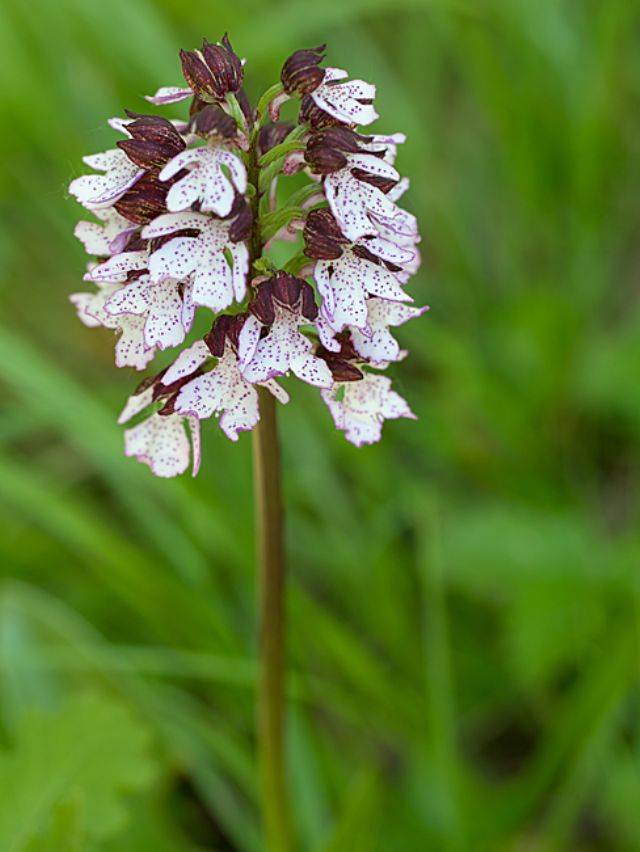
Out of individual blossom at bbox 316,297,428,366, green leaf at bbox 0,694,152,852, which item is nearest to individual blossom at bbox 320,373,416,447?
individual blossom at bbox 316,297,428,366

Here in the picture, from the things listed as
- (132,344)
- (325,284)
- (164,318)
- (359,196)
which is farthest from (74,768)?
(359,196)

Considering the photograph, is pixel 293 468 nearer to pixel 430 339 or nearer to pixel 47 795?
pixel 430 339

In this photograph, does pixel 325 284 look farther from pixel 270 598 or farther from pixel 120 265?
pixel 270 598

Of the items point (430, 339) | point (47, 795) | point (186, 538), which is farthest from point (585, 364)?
point (47, 795)

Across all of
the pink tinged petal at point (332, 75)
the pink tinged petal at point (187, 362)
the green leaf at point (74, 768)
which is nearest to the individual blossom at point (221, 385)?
the pink tinged petal at point (187, 362)

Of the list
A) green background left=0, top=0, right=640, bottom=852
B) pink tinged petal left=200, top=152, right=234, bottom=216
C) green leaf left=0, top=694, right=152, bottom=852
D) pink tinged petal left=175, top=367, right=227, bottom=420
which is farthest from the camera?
green background left=0, top=0, right=640, bottom=852

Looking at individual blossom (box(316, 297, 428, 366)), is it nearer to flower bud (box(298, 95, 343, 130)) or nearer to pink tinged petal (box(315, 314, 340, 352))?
pink tinged petal (box(315, 314, 340, 352))
